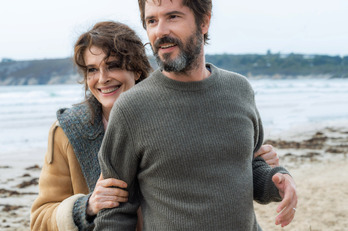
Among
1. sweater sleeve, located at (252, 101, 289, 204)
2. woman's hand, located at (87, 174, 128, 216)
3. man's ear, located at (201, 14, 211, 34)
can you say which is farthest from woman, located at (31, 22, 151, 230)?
sweater sleeve, located at (252, 101, 289, 204)

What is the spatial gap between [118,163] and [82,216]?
448 millimetres

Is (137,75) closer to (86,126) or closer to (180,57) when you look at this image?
(86,126)

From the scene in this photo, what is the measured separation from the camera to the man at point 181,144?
1.80 m

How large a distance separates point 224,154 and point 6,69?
189 feet

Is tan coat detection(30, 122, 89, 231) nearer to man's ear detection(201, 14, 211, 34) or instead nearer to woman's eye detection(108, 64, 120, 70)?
woman's eye detection(108, 64, 120, 70)

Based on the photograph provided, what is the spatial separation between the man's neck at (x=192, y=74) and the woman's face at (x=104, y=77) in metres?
0.63

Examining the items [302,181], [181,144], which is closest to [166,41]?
[181,144]

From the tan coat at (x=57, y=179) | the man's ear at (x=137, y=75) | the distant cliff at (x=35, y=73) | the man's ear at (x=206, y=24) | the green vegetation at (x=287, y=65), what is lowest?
the distant cliff at (x=35, y=73)

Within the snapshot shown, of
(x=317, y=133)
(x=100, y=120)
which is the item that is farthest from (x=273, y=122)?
(x=100, y=120)

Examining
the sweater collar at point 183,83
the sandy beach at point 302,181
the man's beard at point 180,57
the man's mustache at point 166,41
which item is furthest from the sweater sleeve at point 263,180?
the sandy beach at point 302,181

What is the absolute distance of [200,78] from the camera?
1978 mm

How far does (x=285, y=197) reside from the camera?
1925mm

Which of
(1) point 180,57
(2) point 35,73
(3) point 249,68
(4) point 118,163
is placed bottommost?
(2) point 35,73

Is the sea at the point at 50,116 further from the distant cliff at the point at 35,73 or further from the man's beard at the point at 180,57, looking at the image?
the distant cliff at the point at 35,73
